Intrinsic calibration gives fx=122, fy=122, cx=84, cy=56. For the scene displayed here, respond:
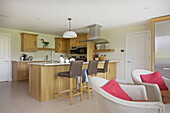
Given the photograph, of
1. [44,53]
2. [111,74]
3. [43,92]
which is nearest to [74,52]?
[44,53]

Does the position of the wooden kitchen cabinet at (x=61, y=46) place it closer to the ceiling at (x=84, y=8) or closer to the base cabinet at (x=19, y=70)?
the base cabinet at (x=19, y=70)

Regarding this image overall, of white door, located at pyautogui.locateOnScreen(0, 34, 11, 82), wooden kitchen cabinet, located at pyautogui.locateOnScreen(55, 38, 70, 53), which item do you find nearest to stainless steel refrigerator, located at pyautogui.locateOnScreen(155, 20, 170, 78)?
wooden kitchen cabinet, located at pyautogui.locateOnScreen(55, 38, 70, 53)

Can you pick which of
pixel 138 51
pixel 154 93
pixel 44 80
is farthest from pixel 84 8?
pixel 138 51

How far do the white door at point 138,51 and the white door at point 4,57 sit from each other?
5.41 m

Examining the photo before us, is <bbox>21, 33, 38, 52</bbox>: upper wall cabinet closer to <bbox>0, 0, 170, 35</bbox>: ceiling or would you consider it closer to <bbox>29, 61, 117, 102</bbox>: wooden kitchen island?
<bbox>0, 0, 170, 35</bbox>: ceiling

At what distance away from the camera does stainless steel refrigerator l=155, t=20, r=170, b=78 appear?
366 centimetres

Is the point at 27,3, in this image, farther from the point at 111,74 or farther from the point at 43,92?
the point at 111,74

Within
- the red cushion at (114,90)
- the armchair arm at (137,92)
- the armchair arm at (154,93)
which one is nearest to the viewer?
the red cushion at (114,90)

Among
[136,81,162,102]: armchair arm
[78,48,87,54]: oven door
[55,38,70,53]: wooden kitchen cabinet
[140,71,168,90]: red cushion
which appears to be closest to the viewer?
[136,81,162,102]: armchair arm

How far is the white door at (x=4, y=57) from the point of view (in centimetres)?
545

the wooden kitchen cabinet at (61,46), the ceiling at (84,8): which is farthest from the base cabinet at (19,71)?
the ceiling at (84,8)

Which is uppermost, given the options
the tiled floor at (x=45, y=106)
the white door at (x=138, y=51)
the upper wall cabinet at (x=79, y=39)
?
the upper wall cabinet at (x=79, y=39)

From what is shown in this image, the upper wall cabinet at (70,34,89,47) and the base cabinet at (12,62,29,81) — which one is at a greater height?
the upper wall cabinet at (70,34,89,47)

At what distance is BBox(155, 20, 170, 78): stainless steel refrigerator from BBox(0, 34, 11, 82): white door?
609cm
